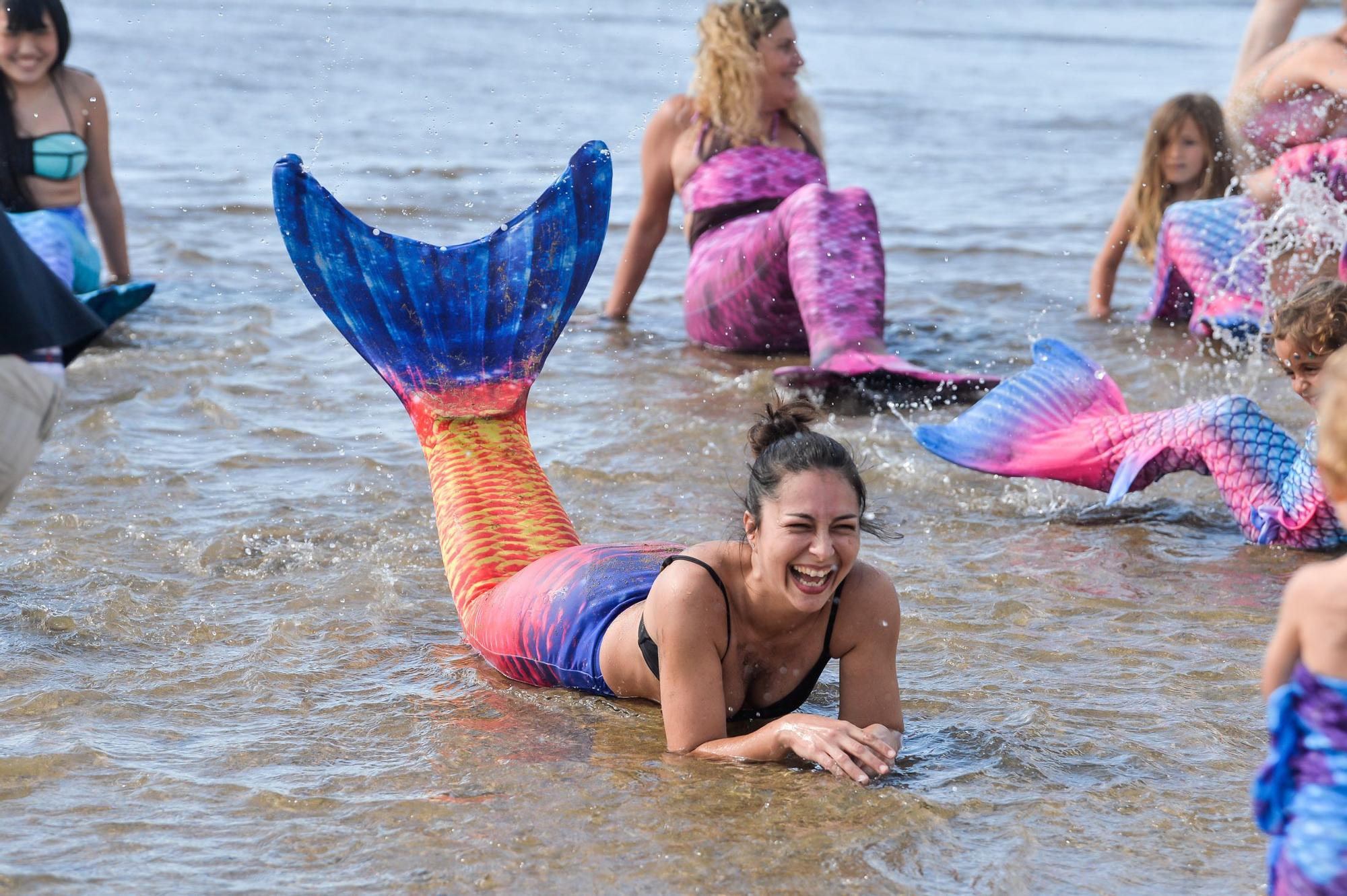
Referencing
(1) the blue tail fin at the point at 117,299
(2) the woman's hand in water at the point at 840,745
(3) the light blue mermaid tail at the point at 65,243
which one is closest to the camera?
(2) the woman's hand in water at the point at 840,745

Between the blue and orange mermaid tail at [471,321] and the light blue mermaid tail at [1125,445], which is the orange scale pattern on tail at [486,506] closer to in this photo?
the blue and orange mermaid tail at [471,321]

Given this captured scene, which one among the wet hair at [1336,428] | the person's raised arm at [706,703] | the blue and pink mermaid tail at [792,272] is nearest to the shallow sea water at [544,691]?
the person's raised arm at [706,703]

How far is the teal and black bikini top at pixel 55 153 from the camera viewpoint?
22.3 ft

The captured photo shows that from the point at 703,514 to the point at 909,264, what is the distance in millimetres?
4129

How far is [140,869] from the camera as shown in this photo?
2.82 metres

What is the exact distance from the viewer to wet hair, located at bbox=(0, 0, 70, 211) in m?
6.69

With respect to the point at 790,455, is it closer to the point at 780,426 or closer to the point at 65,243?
the point at 780,426

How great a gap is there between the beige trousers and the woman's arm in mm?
4661

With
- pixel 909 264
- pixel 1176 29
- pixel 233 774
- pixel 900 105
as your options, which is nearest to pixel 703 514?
pixel 233 774

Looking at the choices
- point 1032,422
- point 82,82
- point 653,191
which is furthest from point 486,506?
point 82,82

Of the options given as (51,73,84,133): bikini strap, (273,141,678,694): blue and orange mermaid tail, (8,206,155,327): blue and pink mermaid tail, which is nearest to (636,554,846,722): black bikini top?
(273,141,678,694): blue and orange mermaid tail

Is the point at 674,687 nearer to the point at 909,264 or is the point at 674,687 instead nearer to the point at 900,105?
the point at 909,264

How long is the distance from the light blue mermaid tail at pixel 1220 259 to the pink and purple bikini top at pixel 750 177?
5.17 feet

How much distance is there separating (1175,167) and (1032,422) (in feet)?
9.54
